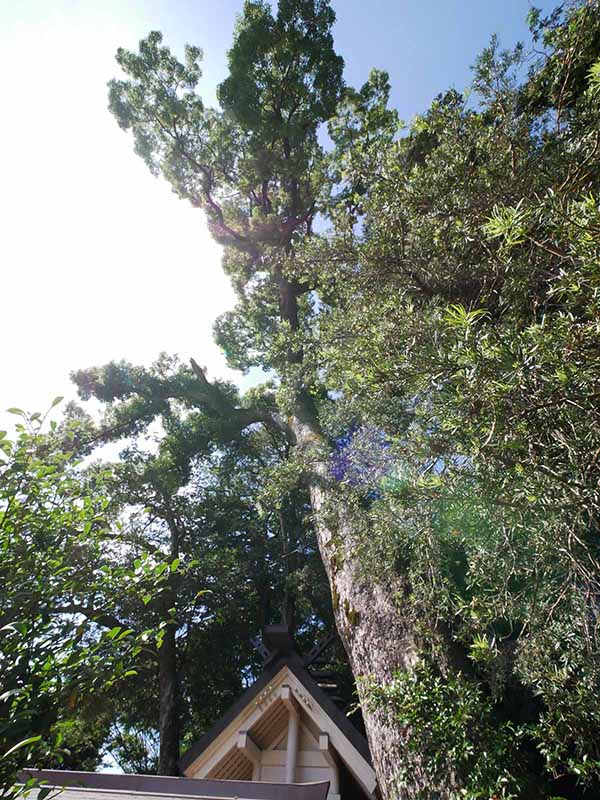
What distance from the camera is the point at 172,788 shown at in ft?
12.9

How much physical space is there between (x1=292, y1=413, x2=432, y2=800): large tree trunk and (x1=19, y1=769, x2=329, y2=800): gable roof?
86 centimetres

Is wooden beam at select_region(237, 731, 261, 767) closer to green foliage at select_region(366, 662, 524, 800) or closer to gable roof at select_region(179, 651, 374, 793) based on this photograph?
gable roof at select_region(179, 651, 374, 793)

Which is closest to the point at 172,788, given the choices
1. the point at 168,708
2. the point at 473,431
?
the point at 473,431

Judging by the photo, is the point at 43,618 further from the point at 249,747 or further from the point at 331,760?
the point at 249,747

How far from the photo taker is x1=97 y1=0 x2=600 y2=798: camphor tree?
219 cm

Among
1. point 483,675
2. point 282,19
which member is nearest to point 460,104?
point 483,675

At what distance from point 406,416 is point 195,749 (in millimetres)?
5104

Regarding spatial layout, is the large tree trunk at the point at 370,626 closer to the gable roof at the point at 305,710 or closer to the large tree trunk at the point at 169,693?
the gable roof at the point at 305,710

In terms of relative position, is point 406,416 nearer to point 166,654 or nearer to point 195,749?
point 195,749

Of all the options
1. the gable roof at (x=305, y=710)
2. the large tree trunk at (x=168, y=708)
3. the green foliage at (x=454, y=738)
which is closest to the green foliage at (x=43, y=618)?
the green foliage at (x=454, y=738)

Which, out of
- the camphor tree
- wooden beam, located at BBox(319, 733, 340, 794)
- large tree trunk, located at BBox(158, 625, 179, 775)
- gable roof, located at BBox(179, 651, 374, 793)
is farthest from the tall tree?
the camphor tree

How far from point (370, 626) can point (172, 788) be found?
2330 mm

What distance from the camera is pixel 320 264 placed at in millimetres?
Answer: 5156

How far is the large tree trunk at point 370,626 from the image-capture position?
123 inches
